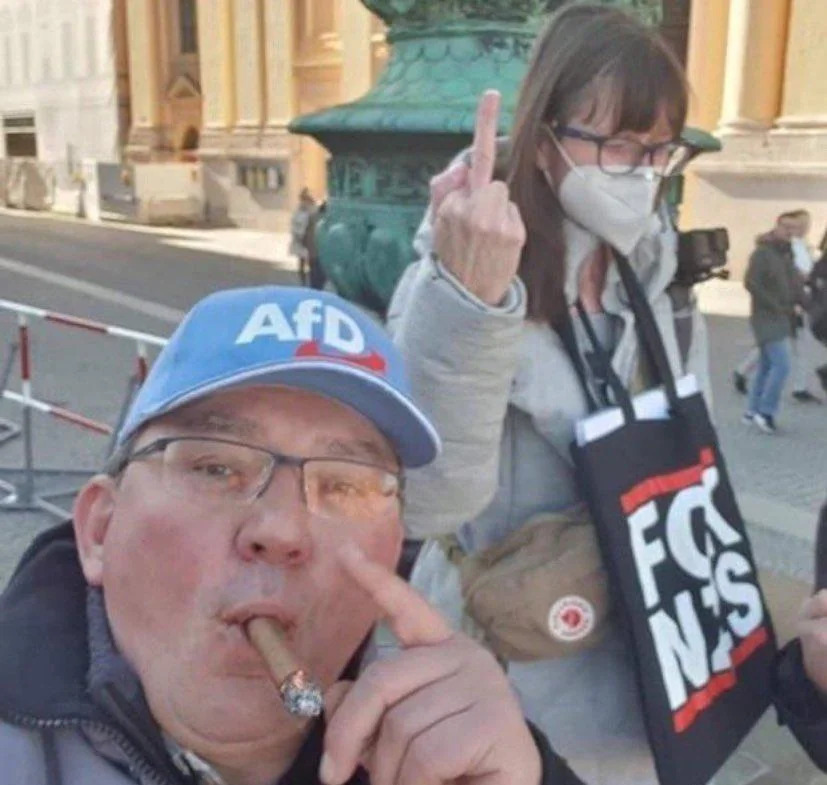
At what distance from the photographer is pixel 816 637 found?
1520mm

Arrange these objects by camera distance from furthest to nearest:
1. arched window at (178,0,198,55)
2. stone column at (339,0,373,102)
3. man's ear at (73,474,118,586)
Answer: arched window at (178,0,198,55)
stone column at (339,0,373,102)
man's ear at (73,474,118,586)

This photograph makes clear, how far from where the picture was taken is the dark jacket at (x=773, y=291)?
8336mm

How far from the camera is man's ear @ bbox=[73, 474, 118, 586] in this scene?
49.3 inches

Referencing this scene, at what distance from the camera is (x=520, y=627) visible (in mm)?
1645

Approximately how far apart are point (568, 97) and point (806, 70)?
15218 mm

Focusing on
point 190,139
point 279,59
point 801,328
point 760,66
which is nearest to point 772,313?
point 801,328

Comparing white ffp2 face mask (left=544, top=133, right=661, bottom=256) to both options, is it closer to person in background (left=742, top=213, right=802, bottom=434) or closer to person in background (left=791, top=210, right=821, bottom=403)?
person in background (left=791, top=210, right=821, bottom=403)

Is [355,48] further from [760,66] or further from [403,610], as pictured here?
[403,610]

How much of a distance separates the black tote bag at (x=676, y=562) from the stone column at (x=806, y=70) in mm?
14713

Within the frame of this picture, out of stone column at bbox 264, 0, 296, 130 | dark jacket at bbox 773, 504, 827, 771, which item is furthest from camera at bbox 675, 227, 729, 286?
stone column at bbox 264, 0, 296, 130

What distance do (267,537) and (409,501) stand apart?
525mm

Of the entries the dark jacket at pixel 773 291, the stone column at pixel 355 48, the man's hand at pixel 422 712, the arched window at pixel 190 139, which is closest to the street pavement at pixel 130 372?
the dark jacket at pixel 773 291

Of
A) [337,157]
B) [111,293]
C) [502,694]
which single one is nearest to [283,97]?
[111,293]

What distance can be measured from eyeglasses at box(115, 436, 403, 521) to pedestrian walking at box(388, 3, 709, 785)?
1.22ft
